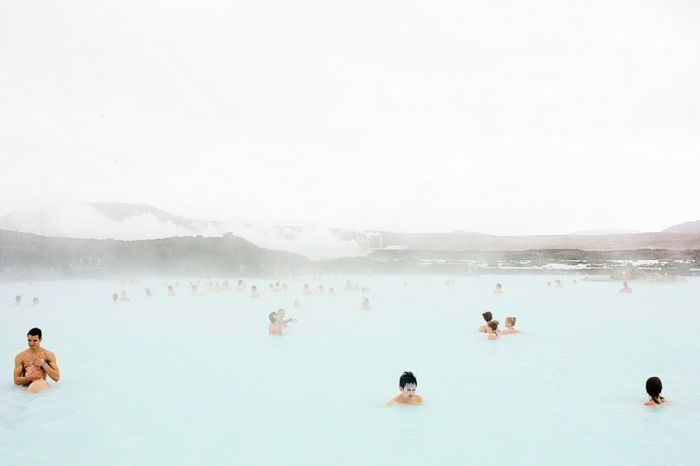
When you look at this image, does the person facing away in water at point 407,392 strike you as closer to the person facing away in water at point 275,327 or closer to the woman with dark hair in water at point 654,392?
the woman with dark hair in water at point 654,392

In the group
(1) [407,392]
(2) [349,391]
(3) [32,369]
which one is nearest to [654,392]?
(1) [407,392]

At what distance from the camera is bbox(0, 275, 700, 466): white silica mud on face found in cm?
695

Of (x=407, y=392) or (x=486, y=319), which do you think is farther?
(x=486, y=319)

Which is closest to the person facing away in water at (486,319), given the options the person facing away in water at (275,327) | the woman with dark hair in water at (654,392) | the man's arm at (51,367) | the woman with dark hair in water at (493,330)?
the woman with dark hair in water at (493,330)

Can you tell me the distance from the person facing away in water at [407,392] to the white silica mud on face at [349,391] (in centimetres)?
14

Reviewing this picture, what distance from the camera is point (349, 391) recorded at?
990 cm

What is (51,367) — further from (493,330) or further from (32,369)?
(493,330)

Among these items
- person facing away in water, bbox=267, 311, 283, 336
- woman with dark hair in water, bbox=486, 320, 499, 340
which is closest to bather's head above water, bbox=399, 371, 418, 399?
woman with dark hair in water, bbox=486, 320, 499, 340

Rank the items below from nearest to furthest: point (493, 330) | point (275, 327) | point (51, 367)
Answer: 1. point (51, 367)
2. point (493, 330)
3. point (275, 327)

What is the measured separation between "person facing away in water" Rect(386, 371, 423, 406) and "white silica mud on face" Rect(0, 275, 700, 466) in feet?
0.45

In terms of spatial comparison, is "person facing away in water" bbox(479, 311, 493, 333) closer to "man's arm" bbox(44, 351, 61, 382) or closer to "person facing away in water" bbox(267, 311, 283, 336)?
"person facing away in water" bbox(267, 311, 283, 336)

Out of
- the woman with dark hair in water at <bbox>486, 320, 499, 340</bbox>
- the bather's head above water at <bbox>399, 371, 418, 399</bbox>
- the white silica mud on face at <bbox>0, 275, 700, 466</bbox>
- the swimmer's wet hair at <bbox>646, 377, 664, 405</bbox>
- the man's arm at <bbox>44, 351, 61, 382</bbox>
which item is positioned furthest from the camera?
the woman with dark hair in water at <bbox>486, 320, 499, 340</bbox>

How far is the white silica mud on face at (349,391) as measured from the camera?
695 cm

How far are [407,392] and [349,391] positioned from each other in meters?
1.73
